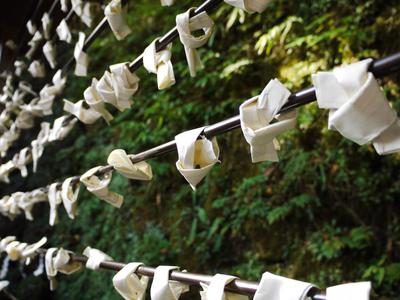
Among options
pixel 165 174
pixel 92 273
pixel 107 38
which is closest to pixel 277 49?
pixel 165 174

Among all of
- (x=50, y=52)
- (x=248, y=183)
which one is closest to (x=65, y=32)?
(x=50, y=52)

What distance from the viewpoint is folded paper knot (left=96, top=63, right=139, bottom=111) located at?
0.69 metres

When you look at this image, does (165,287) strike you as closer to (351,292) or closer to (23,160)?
(351,292)

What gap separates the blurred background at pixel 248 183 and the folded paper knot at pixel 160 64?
1039 millimetres

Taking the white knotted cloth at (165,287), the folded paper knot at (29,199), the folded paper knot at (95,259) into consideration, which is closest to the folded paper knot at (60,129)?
the folded paper knot at (29,199)

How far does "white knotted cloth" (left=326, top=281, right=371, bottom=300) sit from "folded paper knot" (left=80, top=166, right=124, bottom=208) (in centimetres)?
52

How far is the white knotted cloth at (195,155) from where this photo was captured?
483mm

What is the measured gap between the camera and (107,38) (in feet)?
11.6

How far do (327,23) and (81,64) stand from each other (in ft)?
5.88

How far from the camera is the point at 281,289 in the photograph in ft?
1.19

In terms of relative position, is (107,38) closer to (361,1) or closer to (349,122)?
(361,1)

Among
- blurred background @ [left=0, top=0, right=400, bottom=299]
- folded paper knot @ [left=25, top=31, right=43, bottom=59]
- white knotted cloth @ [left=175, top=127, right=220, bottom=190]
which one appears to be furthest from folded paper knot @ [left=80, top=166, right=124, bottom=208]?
blurred background @ [left=0, top=0, right=400, bottom=299]

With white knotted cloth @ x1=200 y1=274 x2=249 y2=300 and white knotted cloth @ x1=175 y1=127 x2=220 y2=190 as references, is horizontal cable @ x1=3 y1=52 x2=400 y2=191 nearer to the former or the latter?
white knotted cloth @ x1=175 y1=127 x2=220 y2=190

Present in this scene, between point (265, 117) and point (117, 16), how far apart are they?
0.42 m
